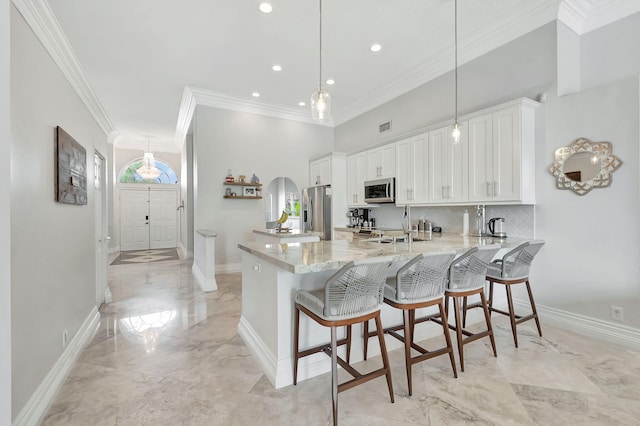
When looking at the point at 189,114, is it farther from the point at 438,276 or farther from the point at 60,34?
the point at 438,276

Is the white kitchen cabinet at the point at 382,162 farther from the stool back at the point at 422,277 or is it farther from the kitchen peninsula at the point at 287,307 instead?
the stool back at the point at 422,277

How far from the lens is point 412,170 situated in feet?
14.3

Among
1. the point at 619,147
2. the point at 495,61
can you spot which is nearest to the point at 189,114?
the point at 495,61

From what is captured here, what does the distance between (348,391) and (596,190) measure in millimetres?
2979

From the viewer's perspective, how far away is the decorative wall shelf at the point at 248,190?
18.6 ft

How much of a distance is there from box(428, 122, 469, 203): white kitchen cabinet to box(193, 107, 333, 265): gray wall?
3.16 metres

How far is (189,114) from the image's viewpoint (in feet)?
19.9

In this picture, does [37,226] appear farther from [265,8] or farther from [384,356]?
[265,8]

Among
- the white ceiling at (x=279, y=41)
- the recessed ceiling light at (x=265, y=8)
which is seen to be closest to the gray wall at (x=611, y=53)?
the white ceiling at (x=279, y=41)

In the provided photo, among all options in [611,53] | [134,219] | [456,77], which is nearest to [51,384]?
[456,77]

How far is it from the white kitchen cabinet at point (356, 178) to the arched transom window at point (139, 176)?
6793 millimetres

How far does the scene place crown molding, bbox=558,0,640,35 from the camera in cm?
280

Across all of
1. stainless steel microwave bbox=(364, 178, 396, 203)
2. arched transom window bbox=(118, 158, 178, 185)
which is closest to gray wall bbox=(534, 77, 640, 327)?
stainless steel microwave bbox=(364, 178, 396, 203)

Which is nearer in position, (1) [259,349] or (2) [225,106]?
(1) [259,349]
